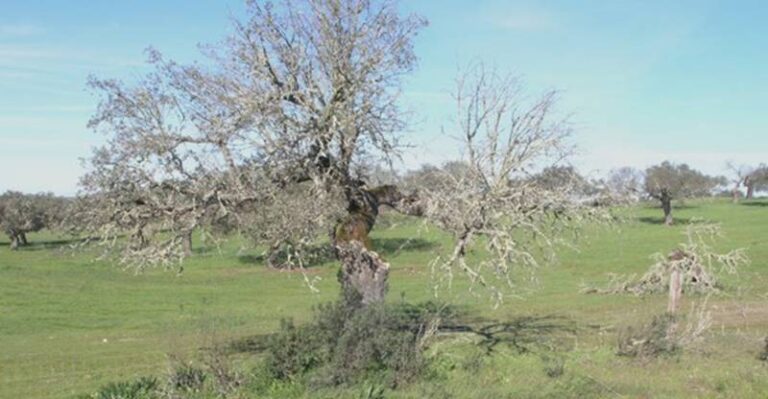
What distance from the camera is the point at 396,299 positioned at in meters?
31.3

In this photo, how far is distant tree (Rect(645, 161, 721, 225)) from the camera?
76.7 meters

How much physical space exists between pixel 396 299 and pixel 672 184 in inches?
2193

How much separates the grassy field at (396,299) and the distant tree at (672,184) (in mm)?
20897

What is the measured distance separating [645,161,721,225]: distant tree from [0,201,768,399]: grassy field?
2090 cm

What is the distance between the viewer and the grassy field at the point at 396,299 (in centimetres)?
1471

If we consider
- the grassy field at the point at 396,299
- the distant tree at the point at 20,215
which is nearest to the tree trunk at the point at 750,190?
the grassy field at the point at 396,299

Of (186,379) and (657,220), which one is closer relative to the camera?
(186,379)

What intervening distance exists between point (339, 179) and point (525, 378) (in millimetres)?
6000

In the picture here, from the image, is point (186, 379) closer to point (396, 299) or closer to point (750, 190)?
point (396, 299)

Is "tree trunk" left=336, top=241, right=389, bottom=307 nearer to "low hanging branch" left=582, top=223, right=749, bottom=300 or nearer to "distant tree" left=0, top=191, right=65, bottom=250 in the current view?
"low hanging branch" left=582, top=223, right=749, bottom=300

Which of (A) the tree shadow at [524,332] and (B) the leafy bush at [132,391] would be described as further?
(A) the tree shadow at [524,332]

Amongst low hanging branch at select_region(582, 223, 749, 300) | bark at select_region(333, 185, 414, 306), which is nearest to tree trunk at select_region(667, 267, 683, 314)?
low hanging branch at select_region(582, 223, 749, 300)

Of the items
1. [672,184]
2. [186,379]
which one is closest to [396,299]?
[186,379]

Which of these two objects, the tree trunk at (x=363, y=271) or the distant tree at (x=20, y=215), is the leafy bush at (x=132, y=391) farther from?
the distant tree at (x=20, y=215)
